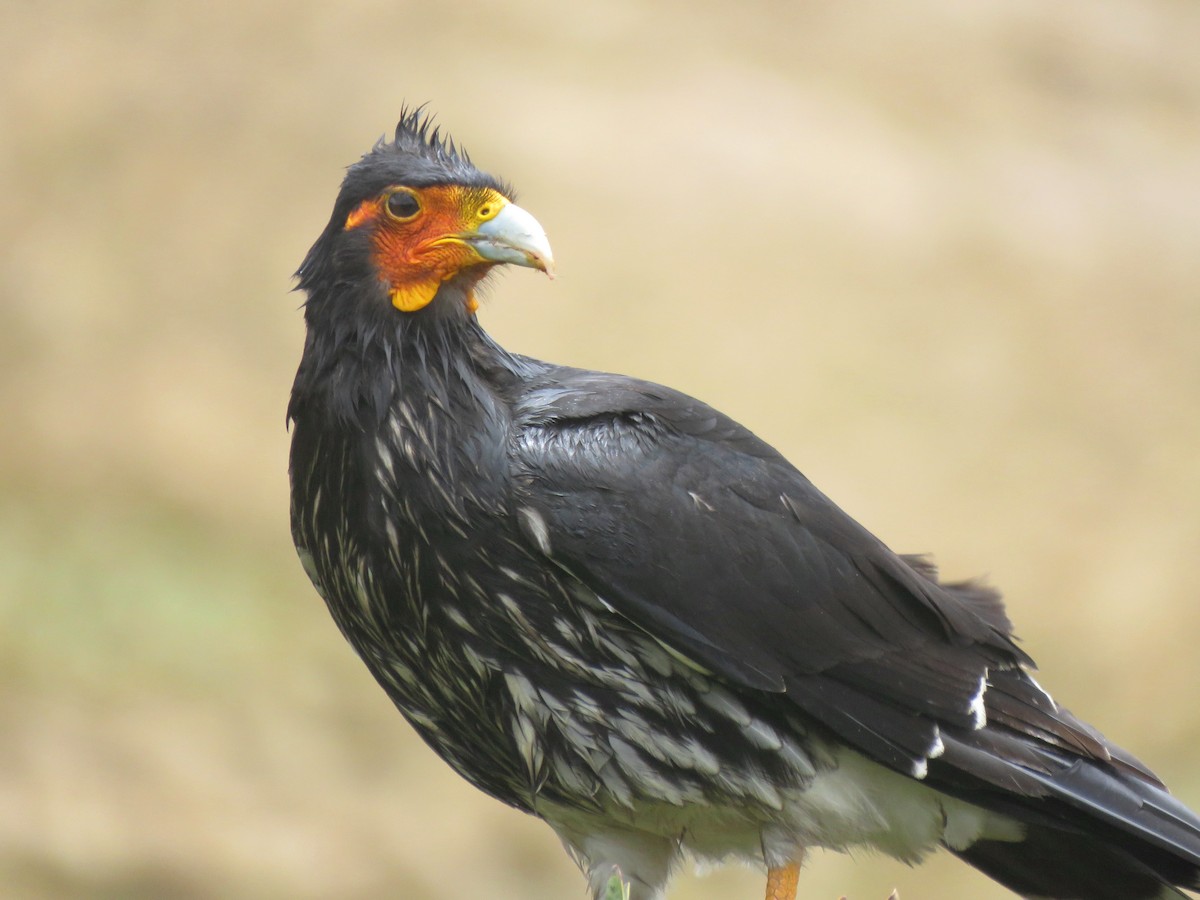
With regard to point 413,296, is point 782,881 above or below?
below

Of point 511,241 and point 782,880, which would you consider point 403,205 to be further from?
point 782,880

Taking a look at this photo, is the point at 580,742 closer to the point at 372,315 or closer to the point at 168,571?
the point at 372,315

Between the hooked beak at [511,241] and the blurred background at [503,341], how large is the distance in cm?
433

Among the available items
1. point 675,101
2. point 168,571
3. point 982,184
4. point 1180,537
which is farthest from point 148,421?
point 1180,537

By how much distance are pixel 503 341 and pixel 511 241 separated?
4.35 meters

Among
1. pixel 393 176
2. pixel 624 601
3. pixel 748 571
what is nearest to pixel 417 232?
pixel 393 176

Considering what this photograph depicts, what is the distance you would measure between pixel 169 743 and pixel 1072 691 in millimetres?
4505

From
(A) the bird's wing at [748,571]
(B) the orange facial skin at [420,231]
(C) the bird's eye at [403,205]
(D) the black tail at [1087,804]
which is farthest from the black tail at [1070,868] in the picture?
(C) the bird's eye at [403,205]

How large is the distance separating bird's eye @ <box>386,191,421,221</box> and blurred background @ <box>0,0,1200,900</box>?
4357 millimetres

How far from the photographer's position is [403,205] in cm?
322

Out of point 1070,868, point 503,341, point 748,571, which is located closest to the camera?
point 748,571

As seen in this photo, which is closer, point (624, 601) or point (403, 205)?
point (624, 601)

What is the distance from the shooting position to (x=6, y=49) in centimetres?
799

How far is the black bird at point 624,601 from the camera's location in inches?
122
